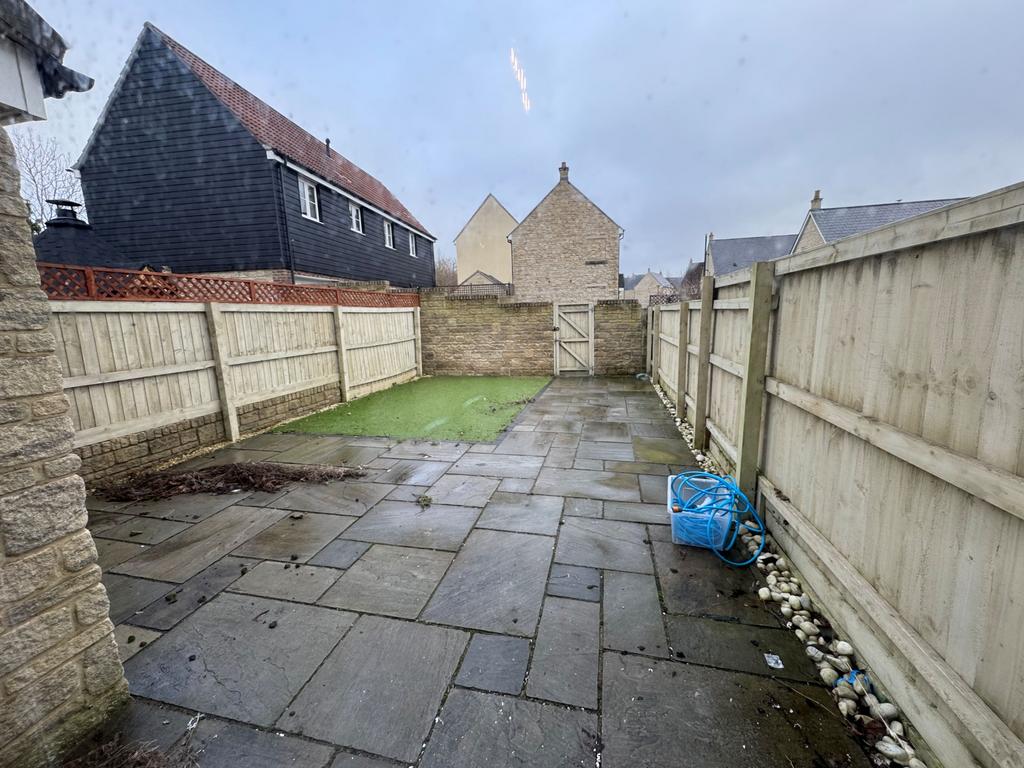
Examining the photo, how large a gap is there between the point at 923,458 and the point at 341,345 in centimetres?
725

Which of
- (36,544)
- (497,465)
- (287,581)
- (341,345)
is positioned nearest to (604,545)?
(497,465)

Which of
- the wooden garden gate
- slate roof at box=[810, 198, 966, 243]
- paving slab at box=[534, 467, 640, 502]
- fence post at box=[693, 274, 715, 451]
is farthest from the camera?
slate roof at box=[810, 198, 966, 243]

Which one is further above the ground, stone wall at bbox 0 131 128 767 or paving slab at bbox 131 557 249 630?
stone wall at bbox 0 131 128 767

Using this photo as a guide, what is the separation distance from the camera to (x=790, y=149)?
59.9 ft

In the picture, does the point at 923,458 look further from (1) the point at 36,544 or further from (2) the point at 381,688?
(1) the point at 36,544

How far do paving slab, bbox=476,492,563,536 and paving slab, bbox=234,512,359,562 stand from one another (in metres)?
1.04

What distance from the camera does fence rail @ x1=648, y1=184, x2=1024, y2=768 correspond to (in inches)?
41.8

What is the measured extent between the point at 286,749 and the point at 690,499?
7.83 ft

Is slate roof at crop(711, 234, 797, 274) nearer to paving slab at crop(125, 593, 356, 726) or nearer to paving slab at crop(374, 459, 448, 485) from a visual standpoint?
paving slab at crop(374, 459, 448, 485)

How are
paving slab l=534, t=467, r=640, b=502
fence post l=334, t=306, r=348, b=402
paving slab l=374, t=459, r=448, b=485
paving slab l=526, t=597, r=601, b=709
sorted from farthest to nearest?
fence post l=334, t=306, r=348, b=402
paving slab l=374, t=459, r=448, b=485
paving slab l=534, t=467, r=640, b=502
paving slab l=526, t=597, r=601, b=709

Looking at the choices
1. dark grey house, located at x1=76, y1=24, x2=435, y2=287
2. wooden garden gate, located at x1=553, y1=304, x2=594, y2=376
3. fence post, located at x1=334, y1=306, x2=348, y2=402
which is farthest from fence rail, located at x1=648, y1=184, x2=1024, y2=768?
dark grey house, located at x1=76, y1=24, x2=435, y2=287

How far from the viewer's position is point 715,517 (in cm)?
252

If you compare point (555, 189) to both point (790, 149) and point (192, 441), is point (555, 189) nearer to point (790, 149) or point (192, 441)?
point (790, 149)

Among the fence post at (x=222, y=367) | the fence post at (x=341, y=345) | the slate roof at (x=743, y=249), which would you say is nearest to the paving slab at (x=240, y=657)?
the fence post at (x=222, y=367)
